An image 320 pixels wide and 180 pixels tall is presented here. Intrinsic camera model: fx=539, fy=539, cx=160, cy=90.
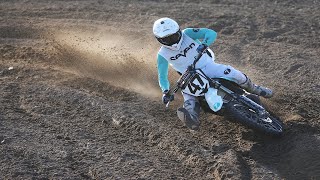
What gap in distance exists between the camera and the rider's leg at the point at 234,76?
374 inches

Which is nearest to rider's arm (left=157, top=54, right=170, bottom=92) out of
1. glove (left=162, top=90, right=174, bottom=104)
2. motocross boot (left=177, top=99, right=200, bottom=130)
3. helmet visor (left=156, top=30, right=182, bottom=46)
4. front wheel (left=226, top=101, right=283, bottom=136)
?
glove (left=162, top=90, right=174, bottom=104)

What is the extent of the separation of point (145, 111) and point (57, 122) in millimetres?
1669

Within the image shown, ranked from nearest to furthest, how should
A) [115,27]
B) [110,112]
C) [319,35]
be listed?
[110,112] → [319,35] → [115,27]

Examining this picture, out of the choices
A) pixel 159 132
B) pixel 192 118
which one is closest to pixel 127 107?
pixel 159 132

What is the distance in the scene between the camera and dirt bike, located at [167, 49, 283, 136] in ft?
28.9

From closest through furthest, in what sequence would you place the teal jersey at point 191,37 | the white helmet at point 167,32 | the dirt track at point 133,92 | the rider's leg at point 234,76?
1. the dirt track at point 133,92
2. the white helmet at point 167,32
3. the rider's leg at point 234,76
4. the teal jersey at point 191,37

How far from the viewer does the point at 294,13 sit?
15.4m

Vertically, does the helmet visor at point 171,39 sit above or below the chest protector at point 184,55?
above

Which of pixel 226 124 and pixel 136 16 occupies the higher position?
pixel 226 124

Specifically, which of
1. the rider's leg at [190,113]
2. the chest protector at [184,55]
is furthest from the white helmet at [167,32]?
the rider's leg at [190,113]

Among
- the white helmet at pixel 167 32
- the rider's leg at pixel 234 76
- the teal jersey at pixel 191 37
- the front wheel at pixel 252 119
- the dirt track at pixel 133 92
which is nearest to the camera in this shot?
the dirt track at pixel 133 92

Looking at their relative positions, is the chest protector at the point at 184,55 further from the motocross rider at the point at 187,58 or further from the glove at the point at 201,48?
the glove at the point at 201,48

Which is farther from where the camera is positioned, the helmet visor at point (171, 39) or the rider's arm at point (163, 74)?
the rider's arm at point (163, 74)

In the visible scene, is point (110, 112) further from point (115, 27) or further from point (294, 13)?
point (294, 13)
